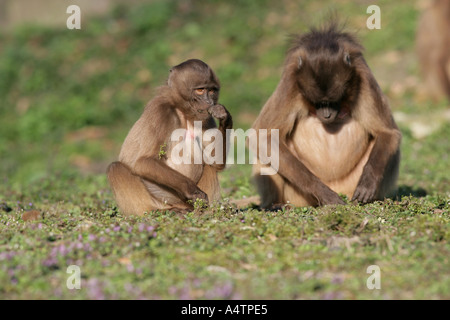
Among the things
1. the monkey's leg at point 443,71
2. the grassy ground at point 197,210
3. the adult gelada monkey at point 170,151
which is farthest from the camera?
the monkey's leg at point 443,71

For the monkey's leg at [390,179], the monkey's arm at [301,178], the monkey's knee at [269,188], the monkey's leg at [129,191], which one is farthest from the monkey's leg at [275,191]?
the monkey's leg at [129,191]

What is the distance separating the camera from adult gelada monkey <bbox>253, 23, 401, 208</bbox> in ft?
20.8

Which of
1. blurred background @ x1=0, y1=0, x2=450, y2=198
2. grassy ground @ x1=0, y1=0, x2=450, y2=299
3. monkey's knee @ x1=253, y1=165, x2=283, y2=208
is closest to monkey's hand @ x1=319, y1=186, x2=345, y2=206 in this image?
grassy ground @ x1=0, y1=0, x2=450, y2=299

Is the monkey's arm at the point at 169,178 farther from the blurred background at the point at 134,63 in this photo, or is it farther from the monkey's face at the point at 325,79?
the blurred background at the point at 134,63

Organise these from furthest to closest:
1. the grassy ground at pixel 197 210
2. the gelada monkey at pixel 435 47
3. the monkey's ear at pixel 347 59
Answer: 1. the gelada monkey at pixel 435 47
2. the monkey's ear at pixel 347 59
3. the grassy ground at pixel 197 210

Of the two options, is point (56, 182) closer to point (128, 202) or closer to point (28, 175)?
point (28, 175)

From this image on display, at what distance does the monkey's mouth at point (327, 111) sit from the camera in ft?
20.9

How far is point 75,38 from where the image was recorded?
1775 centimetres

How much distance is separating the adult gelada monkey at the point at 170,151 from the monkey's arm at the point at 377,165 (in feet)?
4.71

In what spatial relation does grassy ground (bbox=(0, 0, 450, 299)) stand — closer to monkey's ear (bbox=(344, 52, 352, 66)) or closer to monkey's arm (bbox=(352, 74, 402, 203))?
monkey's arm (bbox=(352, 74, 402, 203))

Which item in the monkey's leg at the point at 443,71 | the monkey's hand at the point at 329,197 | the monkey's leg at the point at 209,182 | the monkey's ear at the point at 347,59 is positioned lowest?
the monkey's hand at the point at 329,197

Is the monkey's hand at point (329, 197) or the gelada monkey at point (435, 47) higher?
the gelada monkey at point (435, 47)

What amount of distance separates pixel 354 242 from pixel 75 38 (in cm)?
1438

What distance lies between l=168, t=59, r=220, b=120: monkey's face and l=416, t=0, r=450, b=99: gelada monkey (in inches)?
324
